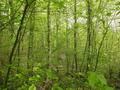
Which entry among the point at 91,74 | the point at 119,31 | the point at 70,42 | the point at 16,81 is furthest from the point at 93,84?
the point at 119,31

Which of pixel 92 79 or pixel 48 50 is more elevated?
pixel 92 79

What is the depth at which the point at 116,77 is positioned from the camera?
13.4m

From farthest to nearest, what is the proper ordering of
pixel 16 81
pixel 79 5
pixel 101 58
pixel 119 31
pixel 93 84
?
pixel 119 31, pixel 79 5, pixel 101 58, pixel 16 81, pixel 93 84

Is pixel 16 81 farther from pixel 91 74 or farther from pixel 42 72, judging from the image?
pixel 91 74

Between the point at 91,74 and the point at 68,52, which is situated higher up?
the point at 91,74

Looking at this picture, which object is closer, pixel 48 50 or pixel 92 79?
pixel 92 79

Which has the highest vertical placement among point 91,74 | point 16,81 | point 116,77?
point 91,74

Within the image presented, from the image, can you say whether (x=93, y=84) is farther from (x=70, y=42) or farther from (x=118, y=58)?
(x=118, y=58)

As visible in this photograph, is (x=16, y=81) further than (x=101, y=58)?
No

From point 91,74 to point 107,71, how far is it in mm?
12656

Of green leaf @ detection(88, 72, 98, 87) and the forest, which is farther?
the forest

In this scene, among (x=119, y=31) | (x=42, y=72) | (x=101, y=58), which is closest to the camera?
(x=42, y=72)

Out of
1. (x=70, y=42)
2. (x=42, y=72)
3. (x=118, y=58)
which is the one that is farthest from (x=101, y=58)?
(x=118, y=58)

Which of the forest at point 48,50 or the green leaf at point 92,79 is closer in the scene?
the green leaf at point 92,79
